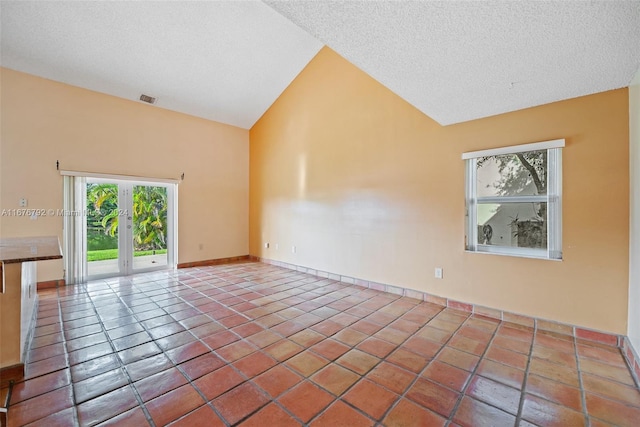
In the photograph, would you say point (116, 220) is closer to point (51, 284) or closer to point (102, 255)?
point (102, 255)

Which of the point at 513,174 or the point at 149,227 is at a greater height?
the point at 513,174

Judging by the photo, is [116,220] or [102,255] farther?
[116,220]

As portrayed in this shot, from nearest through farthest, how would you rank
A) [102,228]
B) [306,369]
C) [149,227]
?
1. [306,369]
2. [102,228]
3. [149,227]

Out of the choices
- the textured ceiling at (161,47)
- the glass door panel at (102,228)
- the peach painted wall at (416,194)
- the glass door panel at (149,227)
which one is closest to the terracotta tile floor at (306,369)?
the peach painted wall at (416,194)

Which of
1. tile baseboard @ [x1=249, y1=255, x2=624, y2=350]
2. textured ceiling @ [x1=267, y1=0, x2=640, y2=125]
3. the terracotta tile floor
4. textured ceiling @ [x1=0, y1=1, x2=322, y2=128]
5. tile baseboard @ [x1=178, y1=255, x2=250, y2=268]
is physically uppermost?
textured ceiling @ [x1=0, y1=1, x2=322, y2=128]

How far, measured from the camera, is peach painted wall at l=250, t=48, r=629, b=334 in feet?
8.11

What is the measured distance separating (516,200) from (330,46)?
253cm

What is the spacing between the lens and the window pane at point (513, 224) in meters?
2.80

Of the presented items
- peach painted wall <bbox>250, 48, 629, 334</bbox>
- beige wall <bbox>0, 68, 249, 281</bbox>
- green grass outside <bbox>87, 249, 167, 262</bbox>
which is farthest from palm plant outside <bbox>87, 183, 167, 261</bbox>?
peach painted wall <bbox>250, 48, 629, 334</bbox>

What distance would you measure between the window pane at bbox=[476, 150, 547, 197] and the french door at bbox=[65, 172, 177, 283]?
5351 millimetres

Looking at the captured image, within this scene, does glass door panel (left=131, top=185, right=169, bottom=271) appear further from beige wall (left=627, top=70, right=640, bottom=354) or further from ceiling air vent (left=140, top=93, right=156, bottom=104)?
beige wall (left=627, top=70, right=640, bottom=354)

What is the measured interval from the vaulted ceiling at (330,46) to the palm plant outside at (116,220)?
171 cm

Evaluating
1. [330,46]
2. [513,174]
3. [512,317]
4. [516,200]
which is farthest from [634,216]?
[330,46]

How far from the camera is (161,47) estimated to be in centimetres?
409
